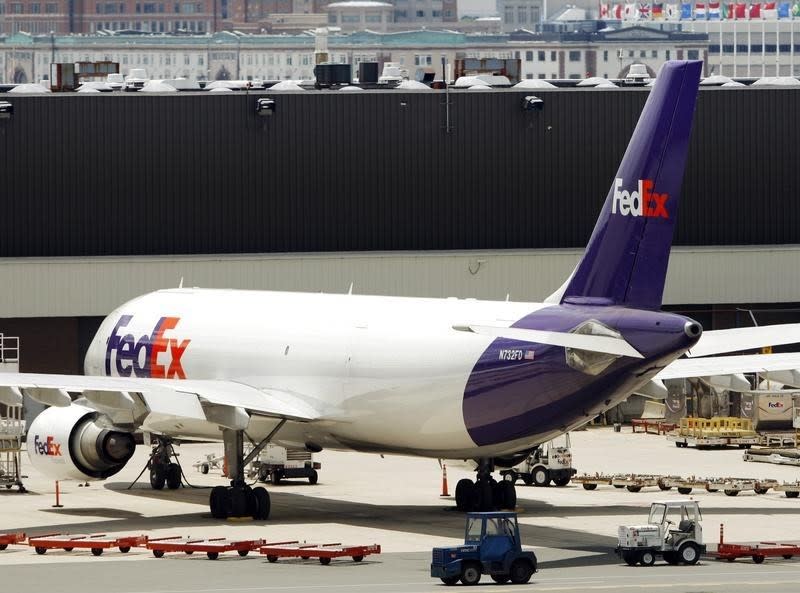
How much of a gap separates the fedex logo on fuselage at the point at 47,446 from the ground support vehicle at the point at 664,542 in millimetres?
16936

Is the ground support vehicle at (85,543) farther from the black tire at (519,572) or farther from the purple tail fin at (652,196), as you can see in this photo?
the purple tail fin at (652,196)

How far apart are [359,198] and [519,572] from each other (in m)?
42.9

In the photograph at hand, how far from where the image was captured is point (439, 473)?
61.8m

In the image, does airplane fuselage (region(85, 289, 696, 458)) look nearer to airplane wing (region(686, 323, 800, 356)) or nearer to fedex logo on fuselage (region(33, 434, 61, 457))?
airplane wing (region(686, 323, 800, 356))

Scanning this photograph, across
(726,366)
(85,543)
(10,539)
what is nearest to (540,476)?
(726,366)

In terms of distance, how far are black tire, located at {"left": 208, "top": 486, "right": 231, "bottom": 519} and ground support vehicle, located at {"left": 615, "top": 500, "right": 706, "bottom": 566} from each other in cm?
1191

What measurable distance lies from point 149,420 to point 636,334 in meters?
15.9

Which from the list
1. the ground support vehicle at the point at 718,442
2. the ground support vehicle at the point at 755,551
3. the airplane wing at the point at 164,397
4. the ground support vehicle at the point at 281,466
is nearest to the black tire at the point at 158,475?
the ground support vehicle at the point at 281,466

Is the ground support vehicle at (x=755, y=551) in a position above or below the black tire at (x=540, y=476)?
above

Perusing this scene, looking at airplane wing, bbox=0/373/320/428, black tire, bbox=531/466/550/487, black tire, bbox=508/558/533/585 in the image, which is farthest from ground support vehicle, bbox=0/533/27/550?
black tire, bbox=531/466/550/487

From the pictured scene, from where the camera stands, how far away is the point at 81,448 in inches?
2020

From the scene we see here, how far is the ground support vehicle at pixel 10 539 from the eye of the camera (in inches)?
1724

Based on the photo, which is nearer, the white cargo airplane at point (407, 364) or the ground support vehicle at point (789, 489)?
the white cargo airplane at point (407, 364)

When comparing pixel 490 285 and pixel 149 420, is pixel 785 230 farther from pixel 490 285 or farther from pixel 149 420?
pixel 149 420
